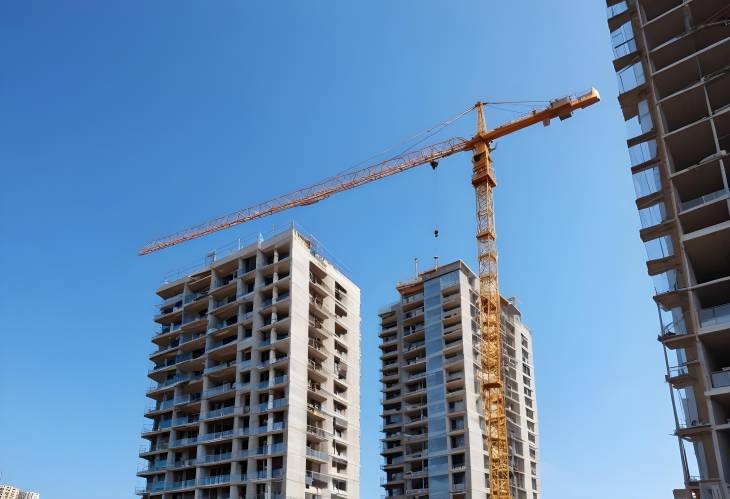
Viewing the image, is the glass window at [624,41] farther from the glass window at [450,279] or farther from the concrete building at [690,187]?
the glass window at [450,279]

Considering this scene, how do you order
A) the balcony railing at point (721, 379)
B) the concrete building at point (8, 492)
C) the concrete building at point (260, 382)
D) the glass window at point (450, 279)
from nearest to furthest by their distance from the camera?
1. the balcony railing at point (721, 379)
2. the concrete building at point (260, 382)
3. the glass window at point (450, 279)
4. the concrete building at point (8, 492)

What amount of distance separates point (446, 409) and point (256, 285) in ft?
108

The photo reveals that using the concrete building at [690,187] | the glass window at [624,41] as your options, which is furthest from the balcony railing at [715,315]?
the glass window at [624,41]

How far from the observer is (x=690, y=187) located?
4147cm

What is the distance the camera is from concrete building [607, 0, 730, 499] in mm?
36031

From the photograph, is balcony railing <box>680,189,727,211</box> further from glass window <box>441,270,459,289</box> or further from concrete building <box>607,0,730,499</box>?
glass window <box>441,270,459,289</box>

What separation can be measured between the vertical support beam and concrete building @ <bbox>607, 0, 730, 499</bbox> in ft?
154

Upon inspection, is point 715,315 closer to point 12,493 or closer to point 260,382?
point 260,382

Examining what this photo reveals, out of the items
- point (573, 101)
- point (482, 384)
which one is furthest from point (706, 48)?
point (482, 384)

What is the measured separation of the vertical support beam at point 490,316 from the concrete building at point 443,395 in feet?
Answer: 5.62

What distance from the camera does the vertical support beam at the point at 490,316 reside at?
93.8 metres

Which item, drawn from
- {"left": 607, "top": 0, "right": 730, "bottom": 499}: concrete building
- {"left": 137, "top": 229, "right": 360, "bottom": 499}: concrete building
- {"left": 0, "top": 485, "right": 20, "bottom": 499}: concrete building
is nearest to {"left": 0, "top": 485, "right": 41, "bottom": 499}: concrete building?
{"left": 0, "top": 485, "right": 20, "bottom": 499}: concrete building

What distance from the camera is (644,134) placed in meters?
44.2

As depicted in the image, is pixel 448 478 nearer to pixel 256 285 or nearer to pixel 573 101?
pixel 256 285
